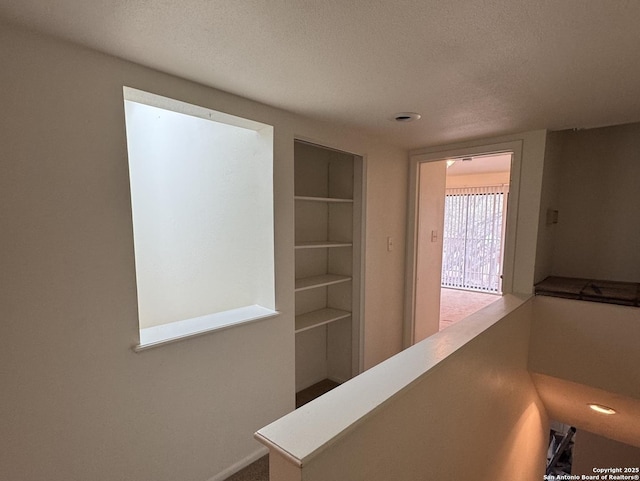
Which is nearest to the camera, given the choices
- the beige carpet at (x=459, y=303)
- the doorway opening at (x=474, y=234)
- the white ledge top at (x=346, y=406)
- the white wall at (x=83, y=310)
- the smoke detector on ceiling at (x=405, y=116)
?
the white ledge top at (x=346, y=406)

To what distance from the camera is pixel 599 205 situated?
2.76 metres

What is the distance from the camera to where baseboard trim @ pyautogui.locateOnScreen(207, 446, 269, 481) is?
1.81 m

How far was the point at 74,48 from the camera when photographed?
1.24 meters

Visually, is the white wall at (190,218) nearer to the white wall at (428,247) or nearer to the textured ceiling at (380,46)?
the textured ceiling at (380,46)

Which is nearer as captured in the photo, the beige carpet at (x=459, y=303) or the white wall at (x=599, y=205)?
the white wall at (x=599, y=205)

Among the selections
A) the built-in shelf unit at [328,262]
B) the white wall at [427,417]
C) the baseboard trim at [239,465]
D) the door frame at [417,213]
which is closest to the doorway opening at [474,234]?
the door frame at [417,213]

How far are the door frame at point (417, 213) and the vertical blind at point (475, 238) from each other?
3511 millimetres

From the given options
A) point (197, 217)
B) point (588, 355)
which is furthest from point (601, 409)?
point (197, 217)

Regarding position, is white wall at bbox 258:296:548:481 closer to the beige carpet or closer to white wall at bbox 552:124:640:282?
white wall at bbox 552:124:640:282

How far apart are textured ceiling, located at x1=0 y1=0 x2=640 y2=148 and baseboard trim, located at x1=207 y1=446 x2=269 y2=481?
7.04 feet

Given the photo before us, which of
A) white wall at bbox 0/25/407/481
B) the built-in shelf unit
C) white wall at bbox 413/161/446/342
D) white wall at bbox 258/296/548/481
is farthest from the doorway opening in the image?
white wall at bbox 0/25/407/481

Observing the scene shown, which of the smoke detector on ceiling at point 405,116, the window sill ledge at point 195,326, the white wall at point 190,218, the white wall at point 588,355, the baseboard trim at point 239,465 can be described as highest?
the smoke detector on ceiling at point 405,116

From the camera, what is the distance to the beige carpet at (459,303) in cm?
474

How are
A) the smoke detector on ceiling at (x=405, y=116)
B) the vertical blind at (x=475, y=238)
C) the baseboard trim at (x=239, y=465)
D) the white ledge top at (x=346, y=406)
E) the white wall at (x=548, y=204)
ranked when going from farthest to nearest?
the vertical blind at (x=475, y=238) → the white wall at (x=548, y=204) → the smoke detector on ceiling at (x=405, y=116) → the baseboard trim at (x=239, y=465) → the white ledge top at (x=346, y=406)
